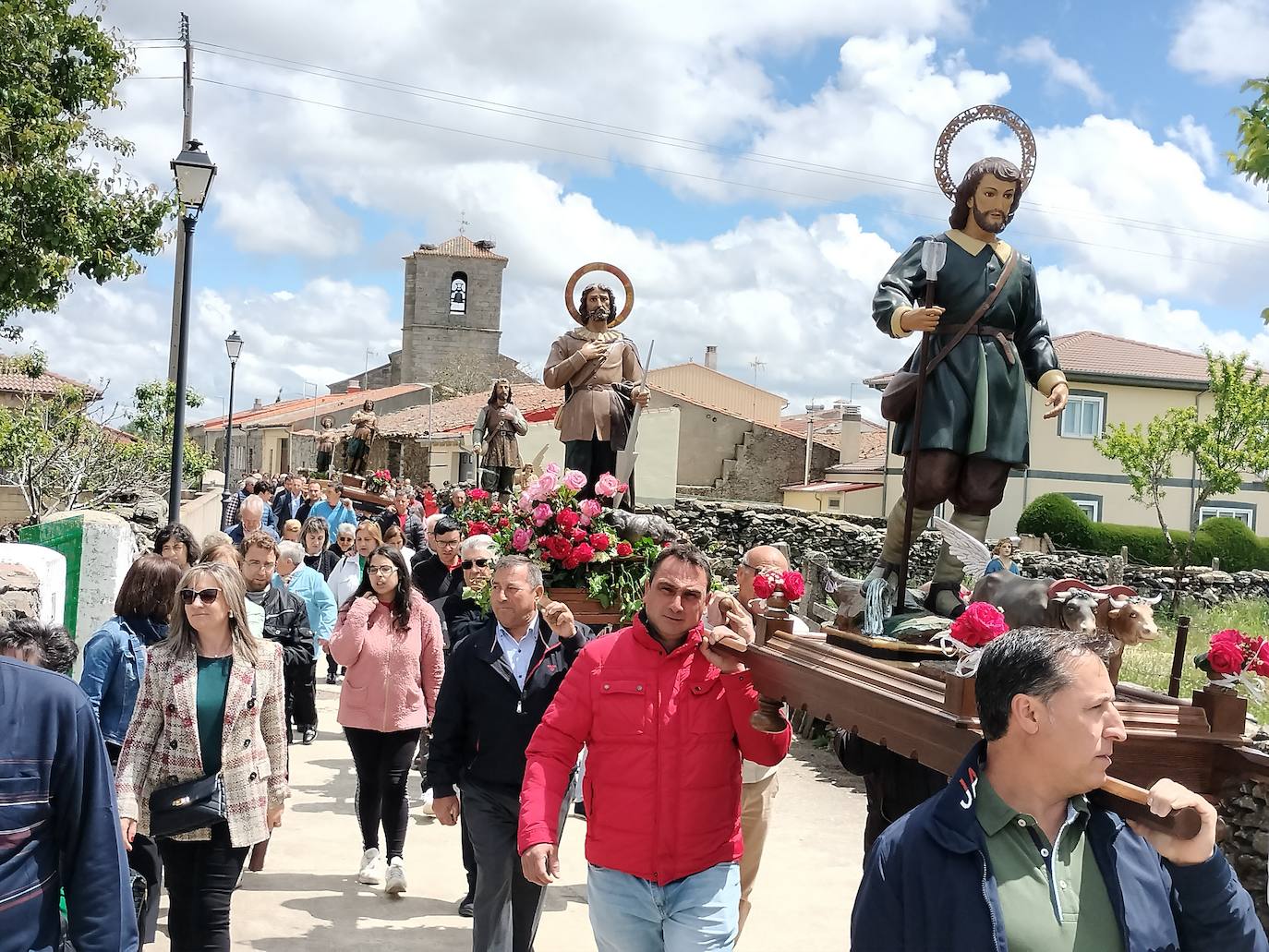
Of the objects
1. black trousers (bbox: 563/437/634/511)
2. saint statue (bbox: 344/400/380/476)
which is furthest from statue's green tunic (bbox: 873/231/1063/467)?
saint statue (bbox: 344/400/380/476)

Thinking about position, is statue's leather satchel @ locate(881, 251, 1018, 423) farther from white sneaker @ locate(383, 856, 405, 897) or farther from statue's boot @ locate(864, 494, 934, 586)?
white sneaker @ locate(383, 856, 405, 897)

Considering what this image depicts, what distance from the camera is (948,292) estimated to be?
533 cm

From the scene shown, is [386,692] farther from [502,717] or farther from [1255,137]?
[1255,137]

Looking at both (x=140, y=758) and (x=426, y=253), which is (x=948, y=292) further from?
(x=426, y=253)

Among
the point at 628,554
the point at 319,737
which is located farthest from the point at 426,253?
the point at 628,554

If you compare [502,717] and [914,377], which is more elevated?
[914,377]

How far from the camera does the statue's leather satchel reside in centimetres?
527

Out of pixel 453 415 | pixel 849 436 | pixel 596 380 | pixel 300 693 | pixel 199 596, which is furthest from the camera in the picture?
pixel 453 415

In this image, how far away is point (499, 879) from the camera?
5199mm

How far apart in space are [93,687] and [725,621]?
2.66 metres

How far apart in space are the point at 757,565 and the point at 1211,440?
28746 mm

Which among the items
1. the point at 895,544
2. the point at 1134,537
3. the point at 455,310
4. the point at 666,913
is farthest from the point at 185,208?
the point at 455,310

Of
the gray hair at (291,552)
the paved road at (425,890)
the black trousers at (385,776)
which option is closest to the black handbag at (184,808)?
the paved road at (425,890)

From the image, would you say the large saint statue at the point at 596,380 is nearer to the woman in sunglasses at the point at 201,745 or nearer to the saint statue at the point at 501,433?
the woman in sunglasses at the point at 201,745
